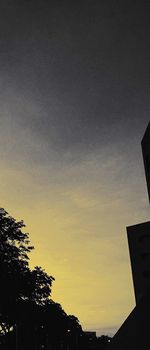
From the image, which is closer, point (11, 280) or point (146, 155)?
point (146, 155)

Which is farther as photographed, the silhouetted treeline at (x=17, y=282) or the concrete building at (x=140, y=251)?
the concrete building at (x=140, y=251)

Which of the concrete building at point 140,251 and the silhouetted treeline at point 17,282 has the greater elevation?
the concrete building at point 140,251

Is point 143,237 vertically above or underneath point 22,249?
above

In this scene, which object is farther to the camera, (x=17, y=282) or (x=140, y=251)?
(x=140, y=251)

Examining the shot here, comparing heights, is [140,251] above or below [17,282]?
above

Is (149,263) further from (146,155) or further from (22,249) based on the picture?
(146,155)

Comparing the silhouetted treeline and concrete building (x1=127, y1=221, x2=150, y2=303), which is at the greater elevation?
concrete building (x1=127, y1=221, x2=150, y2=303)

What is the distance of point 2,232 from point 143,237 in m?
38.2

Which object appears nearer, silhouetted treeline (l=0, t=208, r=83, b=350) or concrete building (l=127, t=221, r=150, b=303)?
silhouetted treeline (l=0, t=208, r=83, b=350)

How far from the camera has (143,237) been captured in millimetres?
68688

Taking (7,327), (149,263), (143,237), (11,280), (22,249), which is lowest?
(7,327)

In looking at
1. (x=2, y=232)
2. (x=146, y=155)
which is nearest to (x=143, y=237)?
(x=2, y=232)

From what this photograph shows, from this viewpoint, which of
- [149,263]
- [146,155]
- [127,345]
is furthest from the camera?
[149,263]

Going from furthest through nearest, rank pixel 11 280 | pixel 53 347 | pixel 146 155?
pixel 53 347, pixel 11 280, pixel 146 155
